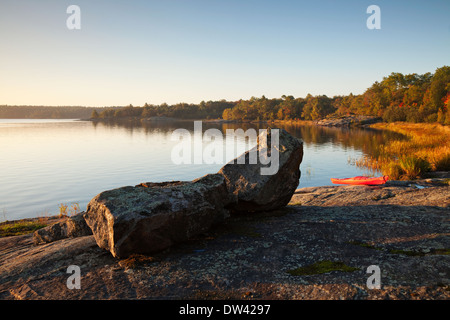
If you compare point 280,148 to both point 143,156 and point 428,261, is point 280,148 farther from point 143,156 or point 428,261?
point 143,156

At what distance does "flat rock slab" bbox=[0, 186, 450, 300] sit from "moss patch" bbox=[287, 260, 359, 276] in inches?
3.7

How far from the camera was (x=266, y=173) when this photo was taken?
32.2 feet

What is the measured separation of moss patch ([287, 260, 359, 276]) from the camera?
5.92 metres

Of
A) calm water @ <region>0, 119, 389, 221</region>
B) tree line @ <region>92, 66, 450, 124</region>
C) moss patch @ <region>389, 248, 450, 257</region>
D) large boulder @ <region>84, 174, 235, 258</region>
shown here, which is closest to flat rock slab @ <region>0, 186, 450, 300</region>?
moss patch @ <region>389, 248, 450, 257</region>

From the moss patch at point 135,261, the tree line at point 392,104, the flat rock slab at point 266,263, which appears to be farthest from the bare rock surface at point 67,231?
the tree line at point 392,104

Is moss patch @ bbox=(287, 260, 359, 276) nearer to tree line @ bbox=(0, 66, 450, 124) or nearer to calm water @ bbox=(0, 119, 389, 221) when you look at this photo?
calm water @ bbox=(0, 119, 389, 221)

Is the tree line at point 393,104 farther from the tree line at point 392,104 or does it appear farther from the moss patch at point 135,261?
the moss patch at point 135,261

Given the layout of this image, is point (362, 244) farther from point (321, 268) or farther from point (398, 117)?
point (398, 117)

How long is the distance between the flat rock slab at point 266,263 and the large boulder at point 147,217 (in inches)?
12.6

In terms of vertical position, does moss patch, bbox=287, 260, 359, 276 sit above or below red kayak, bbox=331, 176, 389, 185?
above

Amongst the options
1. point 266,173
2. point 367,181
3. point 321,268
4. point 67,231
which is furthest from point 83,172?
point 321,268

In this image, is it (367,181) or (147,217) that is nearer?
(147,217)

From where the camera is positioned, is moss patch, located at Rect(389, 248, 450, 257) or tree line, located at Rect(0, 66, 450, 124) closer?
moss patch, located at Rect(389, 248, 450, 257)

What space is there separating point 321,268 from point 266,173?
4170 mm
